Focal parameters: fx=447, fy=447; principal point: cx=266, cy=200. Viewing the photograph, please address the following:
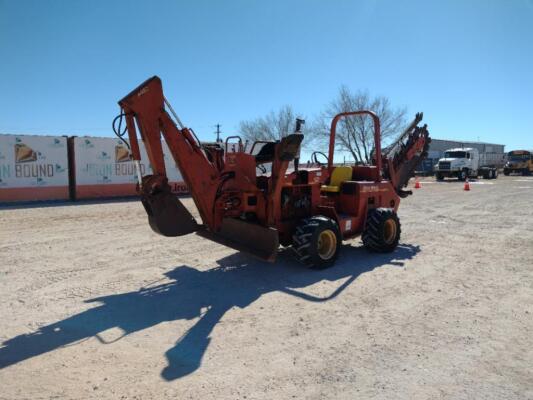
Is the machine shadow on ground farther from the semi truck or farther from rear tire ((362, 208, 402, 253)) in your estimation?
the semi truck

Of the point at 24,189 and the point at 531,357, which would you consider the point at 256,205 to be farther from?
the point at 24,189

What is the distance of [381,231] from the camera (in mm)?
7656

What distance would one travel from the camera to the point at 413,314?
4.86m

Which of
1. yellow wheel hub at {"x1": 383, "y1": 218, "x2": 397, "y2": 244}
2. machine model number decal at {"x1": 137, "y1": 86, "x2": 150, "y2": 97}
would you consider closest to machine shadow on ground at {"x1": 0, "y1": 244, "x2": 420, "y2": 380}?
yellow wheel hub at {"x1": 383, "y1": 218, "x2": 397, "y2": 244}

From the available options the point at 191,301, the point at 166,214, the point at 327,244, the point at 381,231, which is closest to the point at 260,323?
Result: the point at 191,301

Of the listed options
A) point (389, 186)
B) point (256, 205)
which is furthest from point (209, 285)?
point (389, 186)

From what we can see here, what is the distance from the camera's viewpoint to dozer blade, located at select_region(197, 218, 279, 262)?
611cm

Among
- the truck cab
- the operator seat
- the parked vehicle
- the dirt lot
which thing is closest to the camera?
the dirt lot

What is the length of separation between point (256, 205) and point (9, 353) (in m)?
3.76

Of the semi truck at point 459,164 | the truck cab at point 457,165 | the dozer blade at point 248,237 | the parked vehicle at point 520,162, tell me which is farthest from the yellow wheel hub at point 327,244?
the parked vehicle at point 520,162

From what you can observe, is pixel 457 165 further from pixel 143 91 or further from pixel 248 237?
pixel 143 91

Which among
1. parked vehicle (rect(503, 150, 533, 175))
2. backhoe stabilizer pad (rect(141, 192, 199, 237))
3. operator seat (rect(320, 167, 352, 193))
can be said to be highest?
parked vehicle (rect(503, 150, 533, 175))

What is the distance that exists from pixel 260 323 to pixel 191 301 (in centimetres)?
106

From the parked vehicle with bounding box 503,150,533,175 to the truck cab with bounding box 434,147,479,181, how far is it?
12224 mm
